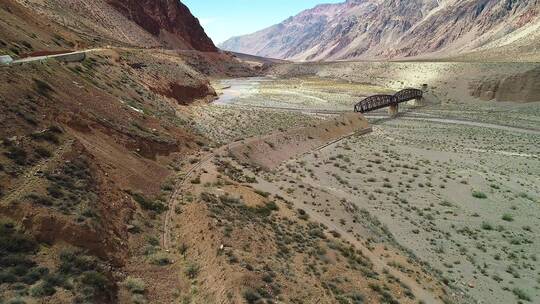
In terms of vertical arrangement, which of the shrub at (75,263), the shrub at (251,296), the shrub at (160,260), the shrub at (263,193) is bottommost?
the shrub at (263,193)

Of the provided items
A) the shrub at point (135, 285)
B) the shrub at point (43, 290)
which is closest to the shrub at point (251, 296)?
the shrub at point (135, 285)

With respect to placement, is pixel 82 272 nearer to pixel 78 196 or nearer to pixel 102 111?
pixel 78 196

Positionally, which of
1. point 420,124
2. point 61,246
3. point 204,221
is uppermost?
point 61,246

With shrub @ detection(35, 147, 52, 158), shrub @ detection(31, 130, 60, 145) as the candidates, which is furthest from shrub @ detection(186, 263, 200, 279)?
shrub @ detection(31, 130, 60, 145)

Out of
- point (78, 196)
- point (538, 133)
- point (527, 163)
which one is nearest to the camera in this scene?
point (78, 196)

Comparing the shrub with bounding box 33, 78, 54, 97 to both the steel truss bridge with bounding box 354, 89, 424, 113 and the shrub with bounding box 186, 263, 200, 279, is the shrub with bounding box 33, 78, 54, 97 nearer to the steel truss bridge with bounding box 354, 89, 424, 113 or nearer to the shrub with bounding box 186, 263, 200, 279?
the shrub with bounding box 186, 263, 200, 279

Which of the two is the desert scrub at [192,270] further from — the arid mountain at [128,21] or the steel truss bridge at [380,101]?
the steel truss bridge at [380,101]

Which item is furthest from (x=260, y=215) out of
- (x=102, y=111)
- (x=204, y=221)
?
(x=102, y=111)

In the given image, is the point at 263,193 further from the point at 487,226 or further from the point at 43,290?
the point at 43,290
